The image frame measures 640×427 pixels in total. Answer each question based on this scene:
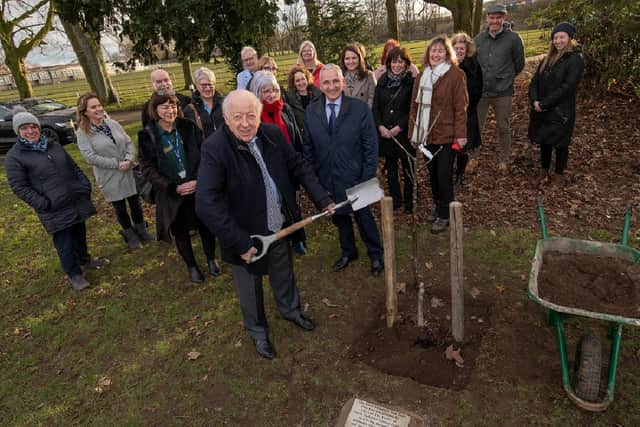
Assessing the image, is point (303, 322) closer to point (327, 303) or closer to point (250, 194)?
point (327, 303)

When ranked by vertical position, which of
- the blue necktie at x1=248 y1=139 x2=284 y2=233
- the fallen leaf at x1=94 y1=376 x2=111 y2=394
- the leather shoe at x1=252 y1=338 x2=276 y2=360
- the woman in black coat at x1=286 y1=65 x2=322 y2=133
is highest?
the woman in black coat at x1=286 y1=65 x2=322 y2=133

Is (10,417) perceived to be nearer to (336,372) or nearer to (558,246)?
(336,372)

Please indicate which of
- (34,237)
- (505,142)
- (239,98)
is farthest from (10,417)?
(505,142)

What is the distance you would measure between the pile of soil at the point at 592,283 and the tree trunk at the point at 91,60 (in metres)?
19.6

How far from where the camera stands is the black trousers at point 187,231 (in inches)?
181

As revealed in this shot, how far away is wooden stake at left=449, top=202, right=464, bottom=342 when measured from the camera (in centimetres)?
293

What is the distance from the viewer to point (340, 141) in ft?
13.5

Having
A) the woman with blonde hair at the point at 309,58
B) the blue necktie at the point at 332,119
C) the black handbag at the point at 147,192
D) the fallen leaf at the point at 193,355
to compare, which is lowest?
the fallen leaf at the point at 193,355

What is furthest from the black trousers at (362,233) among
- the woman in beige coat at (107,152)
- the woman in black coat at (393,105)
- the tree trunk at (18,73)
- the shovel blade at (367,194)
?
the tree trunk at (18,73)

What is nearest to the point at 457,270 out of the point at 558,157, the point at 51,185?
the point at 558,157

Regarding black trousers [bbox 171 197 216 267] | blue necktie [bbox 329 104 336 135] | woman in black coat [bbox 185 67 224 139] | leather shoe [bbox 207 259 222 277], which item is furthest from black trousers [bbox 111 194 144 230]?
blue necktie [bbox 329 104 336 135]

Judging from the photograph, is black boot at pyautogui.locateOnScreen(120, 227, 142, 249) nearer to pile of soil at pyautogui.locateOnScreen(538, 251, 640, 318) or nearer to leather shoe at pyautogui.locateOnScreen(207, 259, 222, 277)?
leather shoe at pyautogui.locateOnScreen(207, 259, 222, 277)

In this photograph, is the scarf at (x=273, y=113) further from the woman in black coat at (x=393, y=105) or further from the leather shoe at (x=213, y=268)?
the leather shoe at (x=213, y=268)

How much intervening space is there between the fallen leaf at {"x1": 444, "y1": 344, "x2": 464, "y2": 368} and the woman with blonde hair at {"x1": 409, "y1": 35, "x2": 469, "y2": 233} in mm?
2043
